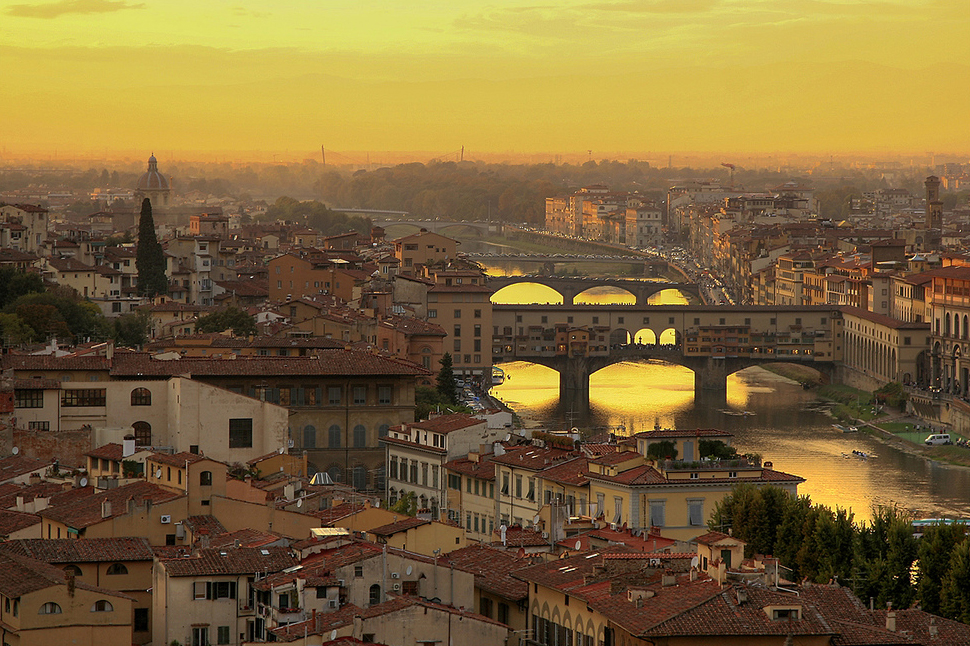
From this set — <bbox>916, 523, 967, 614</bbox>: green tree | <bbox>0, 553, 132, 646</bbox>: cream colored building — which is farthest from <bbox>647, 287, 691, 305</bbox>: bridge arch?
<bbox>0, 553, 132, 646</bbox>: cream colored building

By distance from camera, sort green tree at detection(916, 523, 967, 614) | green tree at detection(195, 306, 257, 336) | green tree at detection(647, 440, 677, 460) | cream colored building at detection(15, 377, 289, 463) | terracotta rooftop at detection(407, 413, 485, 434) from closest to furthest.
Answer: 1. green tree at detection(916, 523, 967, 614)
2. green tree at detection(647, 440, 677, 460)
3. cream colored building at detection(15, 377, 289, 463)
4. terracotta rooftop at detection(407, 413, 485, 434)
5. green tree at detection(195, 306, 257, 336)

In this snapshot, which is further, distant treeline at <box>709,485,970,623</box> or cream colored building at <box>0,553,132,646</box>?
distant treeline at <box>709,485,970,623</box>

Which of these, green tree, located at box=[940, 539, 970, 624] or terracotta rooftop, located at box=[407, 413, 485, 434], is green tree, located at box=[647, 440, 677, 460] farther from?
green tree, located at box=[940, 539, 970, 624]

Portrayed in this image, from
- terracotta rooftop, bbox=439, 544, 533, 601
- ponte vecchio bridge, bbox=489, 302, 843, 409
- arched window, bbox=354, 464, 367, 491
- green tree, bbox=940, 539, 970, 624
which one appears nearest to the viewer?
terracotta rooftop, bbox=439, 544, 533, 601

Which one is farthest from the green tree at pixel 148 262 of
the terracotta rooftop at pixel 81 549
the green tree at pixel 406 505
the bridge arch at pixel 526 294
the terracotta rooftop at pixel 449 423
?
the bridge arch at pixel 526 294

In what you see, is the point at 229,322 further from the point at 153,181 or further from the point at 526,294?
the point at 153,181

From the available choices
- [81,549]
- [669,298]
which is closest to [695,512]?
[81,549]

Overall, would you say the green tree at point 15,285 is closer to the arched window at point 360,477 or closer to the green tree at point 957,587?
the arched window at point 360,477
